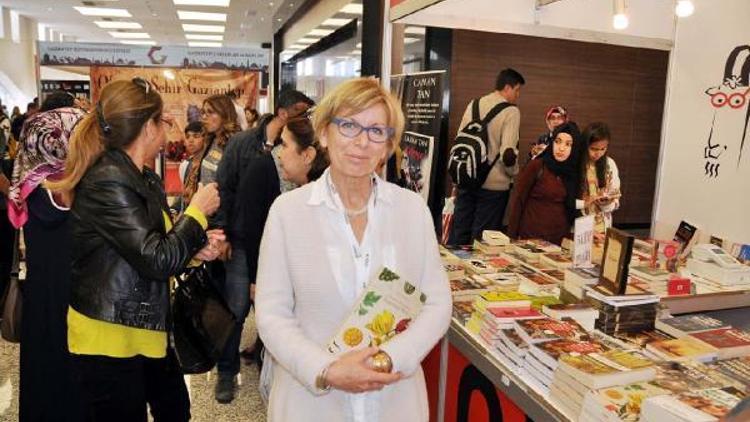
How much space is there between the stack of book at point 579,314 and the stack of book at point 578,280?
0.10m

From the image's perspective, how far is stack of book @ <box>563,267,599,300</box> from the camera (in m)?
2.07

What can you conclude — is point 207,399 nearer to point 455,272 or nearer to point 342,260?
point 455,272

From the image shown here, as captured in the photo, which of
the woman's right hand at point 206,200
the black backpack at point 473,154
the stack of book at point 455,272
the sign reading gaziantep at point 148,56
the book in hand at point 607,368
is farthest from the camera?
the sign reading gaziantep at point 148,56

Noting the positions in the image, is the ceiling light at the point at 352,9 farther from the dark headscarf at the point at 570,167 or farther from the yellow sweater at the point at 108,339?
the yellow sweater at the point at 108,339

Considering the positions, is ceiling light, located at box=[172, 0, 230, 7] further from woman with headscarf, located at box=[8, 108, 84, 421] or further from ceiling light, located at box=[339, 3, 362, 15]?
woman with headscarf, located at box=[8, 108, 84, 421]

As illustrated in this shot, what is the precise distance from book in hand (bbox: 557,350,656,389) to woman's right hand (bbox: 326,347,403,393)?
54 centimetres

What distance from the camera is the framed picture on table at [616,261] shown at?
1894 millimetres

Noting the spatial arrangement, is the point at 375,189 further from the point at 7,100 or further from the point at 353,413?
the point at 7,100

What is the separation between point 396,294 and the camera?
1334 millimetres

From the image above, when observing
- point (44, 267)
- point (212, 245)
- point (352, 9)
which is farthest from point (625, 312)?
point (352, 9)

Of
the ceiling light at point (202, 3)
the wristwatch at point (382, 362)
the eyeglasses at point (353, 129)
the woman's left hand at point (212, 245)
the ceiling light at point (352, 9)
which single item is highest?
the ceiling light at point (202, 3)

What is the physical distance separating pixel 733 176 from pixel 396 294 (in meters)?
2.59

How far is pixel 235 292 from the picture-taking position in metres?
3.06

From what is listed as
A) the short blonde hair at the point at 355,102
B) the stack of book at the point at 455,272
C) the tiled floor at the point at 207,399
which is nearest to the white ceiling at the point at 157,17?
the tiled floor at the point at 207,399
